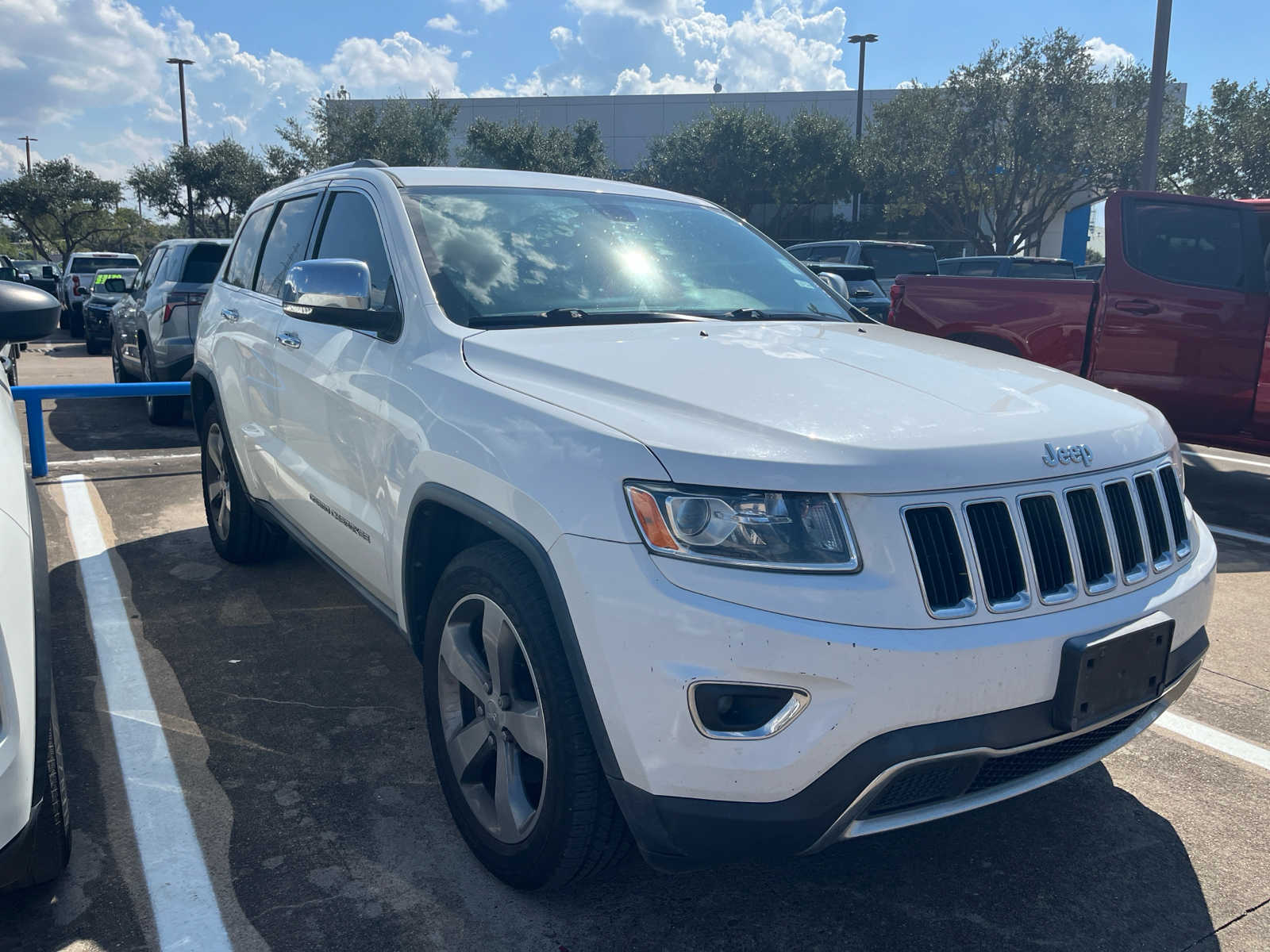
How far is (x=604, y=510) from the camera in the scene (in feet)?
6.86

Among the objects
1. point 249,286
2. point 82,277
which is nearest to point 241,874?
point 249,286

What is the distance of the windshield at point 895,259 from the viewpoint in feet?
55.8

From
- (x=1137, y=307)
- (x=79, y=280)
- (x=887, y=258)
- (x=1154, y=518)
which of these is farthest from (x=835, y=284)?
(x=79, y=280)

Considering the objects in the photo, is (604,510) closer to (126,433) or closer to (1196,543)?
(1196,543)

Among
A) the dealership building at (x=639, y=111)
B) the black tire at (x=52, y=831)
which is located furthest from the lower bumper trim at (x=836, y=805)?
the dealership building at (x=639, y=111)

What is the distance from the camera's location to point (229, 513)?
5.04 meters

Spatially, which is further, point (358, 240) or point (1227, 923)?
point (358, 240)

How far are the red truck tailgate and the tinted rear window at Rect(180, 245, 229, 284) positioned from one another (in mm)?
6408

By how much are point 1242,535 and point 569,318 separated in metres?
5.08

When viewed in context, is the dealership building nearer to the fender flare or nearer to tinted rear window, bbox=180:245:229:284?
tinted rear window, bbox=180:245:229:284

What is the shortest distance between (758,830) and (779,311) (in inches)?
Result: 76.6

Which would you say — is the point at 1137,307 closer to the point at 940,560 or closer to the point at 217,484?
the point at 940,560

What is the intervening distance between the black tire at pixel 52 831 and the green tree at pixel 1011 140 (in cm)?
3248

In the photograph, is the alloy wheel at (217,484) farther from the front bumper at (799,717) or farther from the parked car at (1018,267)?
the parked car at (1018,267)
